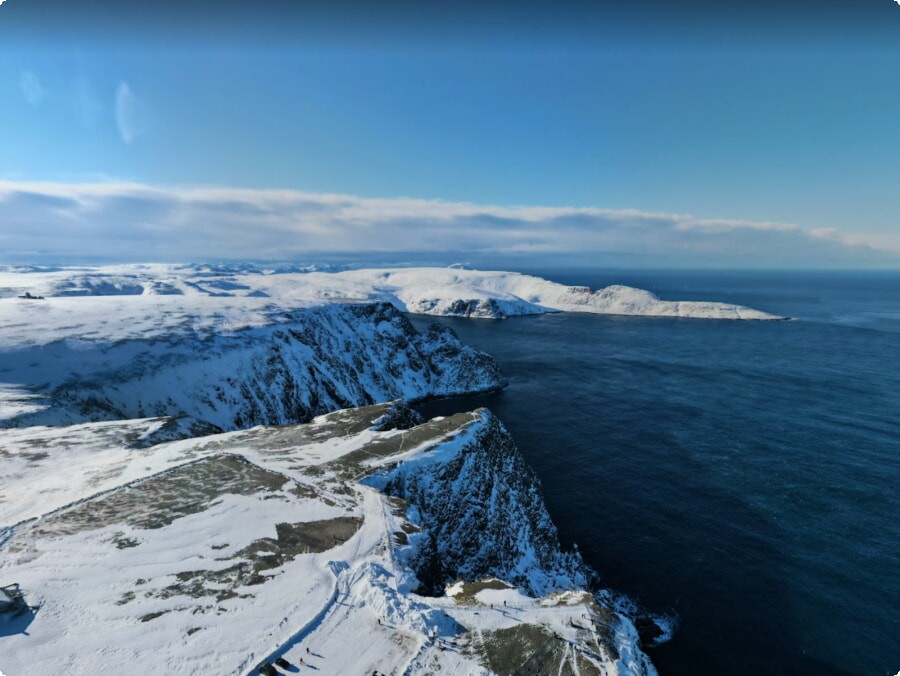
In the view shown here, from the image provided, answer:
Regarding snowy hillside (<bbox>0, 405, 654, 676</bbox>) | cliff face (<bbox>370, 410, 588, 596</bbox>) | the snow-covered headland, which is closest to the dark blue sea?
cliff face (<bbox>370, 410, 588, 596</bbox>)

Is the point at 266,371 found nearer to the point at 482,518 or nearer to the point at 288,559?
the point at 482,518

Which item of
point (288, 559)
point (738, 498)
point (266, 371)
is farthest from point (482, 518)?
point (266, 371)

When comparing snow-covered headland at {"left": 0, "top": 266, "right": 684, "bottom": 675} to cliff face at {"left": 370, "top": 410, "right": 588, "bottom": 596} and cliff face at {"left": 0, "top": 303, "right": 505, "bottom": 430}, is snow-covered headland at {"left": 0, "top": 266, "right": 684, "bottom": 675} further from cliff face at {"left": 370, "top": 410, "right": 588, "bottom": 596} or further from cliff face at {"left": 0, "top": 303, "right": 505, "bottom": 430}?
cliff face at {"left": 0, "top": 303, "right": 505, "bottom": 430}

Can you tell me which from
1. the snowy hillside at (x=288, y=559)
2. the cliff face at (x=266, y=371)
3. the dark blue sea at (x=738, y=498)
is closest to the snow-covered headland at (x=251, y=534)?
the snowy hillside at (x=288, y=559)

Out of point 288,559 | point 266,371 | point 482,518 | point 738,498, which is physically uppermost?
point 288,559

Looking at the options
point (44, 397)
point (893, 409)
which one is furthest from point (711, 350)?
point (44, 397)

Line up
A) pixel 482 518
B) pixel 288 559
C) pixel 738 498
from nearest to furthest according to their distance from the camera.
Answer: pixel 288 559
pixel 482 518
pixel 738 498
